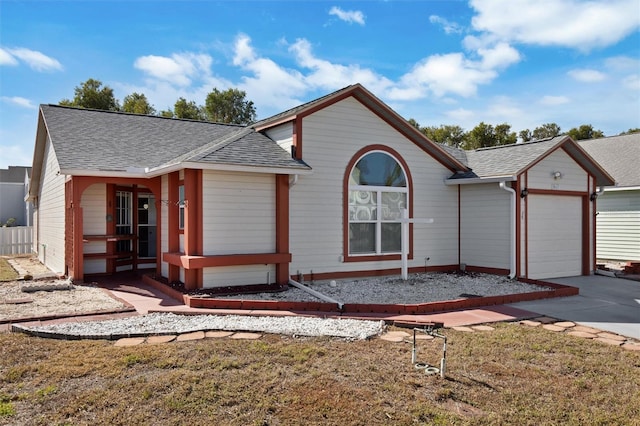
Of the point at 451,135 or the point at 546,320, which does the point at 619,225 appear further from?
the point at 451,135

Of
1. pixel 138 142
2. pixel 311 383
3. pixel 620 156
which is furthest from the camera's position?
pixel 620 156

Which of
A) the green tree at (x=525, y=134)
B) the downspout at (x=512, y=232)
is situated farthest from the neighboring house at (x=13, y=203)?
the green tree at (x=525, y=134)

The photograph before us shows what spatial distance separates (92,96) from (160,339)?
3353 cm

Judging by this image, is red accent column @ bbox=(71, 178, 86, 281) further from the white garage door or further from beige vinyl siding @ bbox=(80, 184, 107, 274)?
the white garage door

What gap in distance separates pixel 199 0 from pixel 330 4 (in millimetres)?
3189

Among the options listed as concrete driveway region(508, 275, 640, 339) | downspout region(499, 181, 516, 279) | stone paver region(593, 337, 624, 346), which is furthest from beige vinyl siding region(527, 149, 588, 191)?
stone paver region(593, 337, 624, 346)

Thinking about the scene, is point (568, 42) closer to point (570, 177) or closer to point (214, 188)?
point (570, 177)

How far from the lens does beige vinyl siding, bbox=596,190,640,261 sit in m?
15.7

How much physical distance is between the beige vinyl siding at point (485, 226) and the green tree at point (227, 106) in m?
29.7

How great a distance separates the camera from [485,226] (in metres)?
11.6

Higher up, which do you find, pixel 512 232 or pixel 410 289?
pixel 512 232

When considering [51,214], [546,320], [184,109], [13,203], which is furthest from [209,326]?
[13,203]

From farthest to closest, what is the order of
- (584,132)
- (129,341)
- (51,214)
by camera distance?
1. (584,132)
2. (51,214)
3. (129,341)

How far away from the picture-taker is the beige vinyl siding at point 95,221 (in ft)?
38.0
